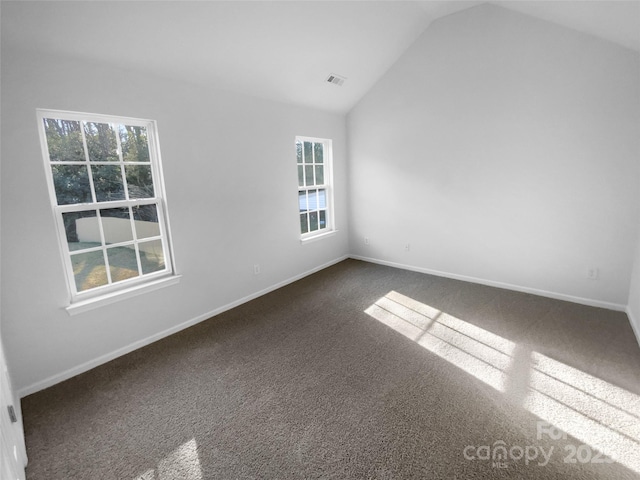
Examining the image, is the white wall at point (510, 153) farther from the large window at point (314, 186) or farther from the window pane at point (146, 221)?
the window pane at point (146, 221)

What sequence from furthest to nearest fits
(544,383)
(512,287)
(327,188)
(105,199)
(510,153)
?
(327,188) < (512,287) < (510,153) < (105,199) < (544,383)

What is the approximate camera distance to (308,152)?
14.6 feet

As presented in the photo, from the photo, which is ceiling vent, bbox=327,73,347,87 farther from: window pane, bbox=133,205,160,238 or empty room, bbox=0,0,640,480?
window pane, bbox=133,205,160,238

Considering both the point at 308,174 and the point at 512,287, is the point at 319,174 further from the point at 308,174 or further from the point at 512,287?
the point at 512,287

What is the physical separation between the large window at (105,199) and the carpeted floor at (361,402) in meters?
0.76

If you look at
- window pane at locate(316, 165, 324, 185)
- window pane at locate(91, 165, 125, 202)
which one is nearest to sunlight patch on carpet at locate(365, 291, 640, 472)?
window pane at locate(316, 165, 324, 185)

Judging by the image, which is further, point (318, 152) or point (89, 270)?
point (318, 152)

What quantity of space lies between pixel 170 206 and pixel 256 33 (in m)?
1.71

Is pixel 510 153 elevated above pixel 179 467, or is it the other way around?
pixel 510 153

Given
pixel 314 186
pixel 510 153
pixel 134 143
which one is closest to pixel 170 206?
pixel 134 143

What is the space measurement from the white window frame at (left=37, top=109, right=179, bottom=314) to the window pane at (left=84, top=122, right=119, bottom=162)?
0.03m

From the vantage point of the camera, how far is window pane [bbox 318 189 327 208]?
472 centimetres

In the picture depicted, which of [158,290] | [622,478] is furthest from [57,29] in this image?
[622,478]

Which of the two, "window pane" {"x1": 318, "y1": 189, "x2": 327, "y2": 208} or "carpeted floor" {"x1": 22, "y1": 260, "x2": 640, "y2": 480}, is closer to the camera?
"carpeted floor" {"x1": 22, "y1": 260, "x2": 640, "y2": 480}
